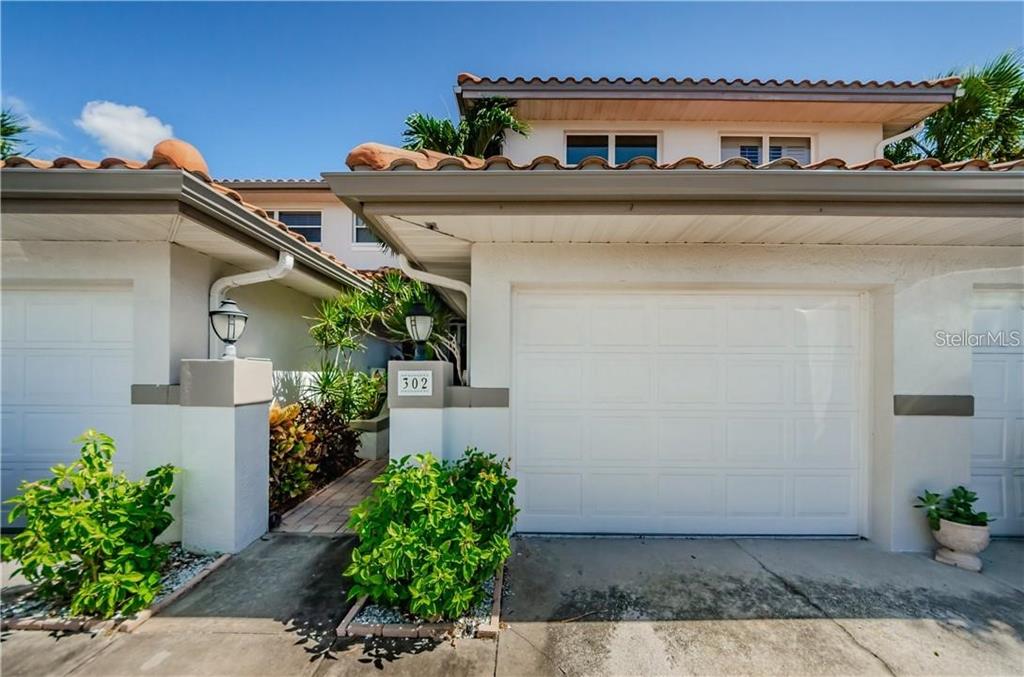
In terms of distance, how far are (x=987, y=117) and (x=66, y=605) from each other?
12.3 m

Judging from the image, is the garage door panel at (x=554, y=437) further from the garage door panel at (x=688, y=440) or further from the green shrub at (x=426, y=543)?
the green shrub at (x=426, y=543)

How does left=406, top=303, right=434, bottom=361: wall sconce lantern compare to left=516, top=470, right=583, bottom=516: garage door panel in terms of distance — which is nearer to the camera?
left=406, top=303, right=434, bottom=361: wall sconce lantern

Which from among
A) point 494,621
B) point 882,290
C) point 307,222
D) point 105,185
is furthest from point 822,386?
point 307,222

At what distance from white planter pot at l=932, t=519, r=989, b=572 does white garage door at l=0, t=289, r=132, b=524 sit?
7.92 m

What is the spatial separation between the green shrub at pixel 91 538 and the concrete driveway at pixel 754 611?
2.81 m

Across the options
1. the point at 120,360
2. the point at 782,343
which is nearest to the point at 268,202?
the point at 120,360

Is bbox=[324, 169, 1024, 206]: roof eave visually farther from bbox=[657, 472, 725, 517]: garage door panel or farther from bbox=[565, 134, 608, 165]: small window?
bbox=[565, 134, 608, 165]: small window

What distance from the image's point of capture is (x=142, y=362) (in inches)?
162

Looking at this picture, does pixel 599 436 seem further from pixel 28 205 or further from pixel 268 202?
pixel 268 202

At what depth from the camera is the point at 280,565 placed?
3.73 metres

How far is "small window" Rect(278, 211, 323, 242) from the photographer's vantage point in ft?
37.0

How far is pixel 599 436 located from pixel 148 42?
7524mm

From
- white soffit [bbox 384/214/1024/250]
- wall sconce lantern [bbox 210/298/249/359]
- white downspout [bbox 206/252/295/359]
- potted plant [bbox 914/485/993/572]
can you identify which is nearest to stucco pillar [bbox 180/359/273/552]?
wall sconce lantern [bbox 210/298/249/359]

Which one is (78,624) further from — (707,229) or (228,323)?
(707,229)
